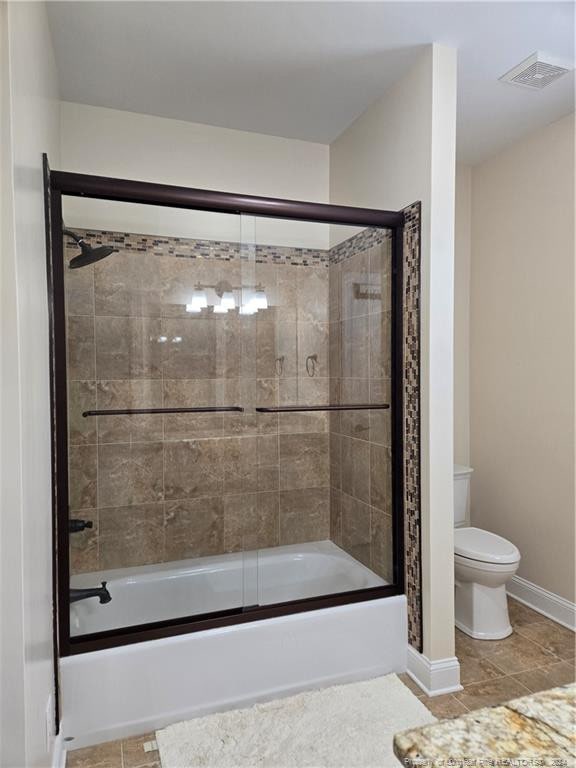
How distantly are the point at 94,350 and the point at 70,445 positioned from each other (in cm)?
45

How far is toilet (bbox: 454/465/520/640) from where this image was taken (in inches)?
101

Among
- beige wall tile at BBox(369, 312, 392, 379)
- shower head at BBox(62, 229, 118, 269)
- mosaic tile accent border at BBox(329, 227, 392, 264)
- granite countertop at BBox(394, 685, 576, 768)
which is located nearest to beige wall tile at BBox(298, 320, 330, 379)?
beige wall tile at BBox(369, 312, 392, 379)

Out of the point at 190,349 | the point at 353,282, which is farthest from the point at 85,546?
the point at 353,282

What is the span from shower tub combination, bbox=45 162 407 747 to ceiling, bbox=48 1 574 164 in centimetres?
66

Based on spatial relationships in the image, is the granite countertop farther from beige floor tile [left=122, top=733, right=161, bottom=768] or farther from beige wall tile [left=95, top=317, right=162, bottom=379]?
beige wall tile [left=95, top=317, right=162, bottom=379]

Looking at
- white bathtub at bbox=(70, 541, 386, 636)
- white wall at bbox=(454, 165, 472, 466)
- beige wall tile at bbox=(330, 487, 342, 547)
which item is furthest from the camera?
white wall at bbox=(454, 165, 472, 466)

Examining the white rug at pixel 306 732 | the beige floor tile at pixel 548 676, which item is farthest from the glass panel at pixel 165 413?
the beige floor tile at pixel 548 676

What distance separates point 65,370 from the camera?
75.3 inches

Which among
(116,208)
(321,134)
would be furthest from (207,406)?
(321,134)

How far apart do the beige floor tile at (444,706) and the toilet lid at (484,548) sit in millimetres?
674

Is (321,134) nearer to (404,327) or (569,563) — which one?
(404,327)

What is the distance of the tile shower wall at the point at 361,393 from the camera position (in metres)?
2.44

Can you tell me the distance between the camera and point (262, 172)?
3092 millimetres

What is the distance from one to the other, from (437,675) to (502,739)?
72.4 inches
